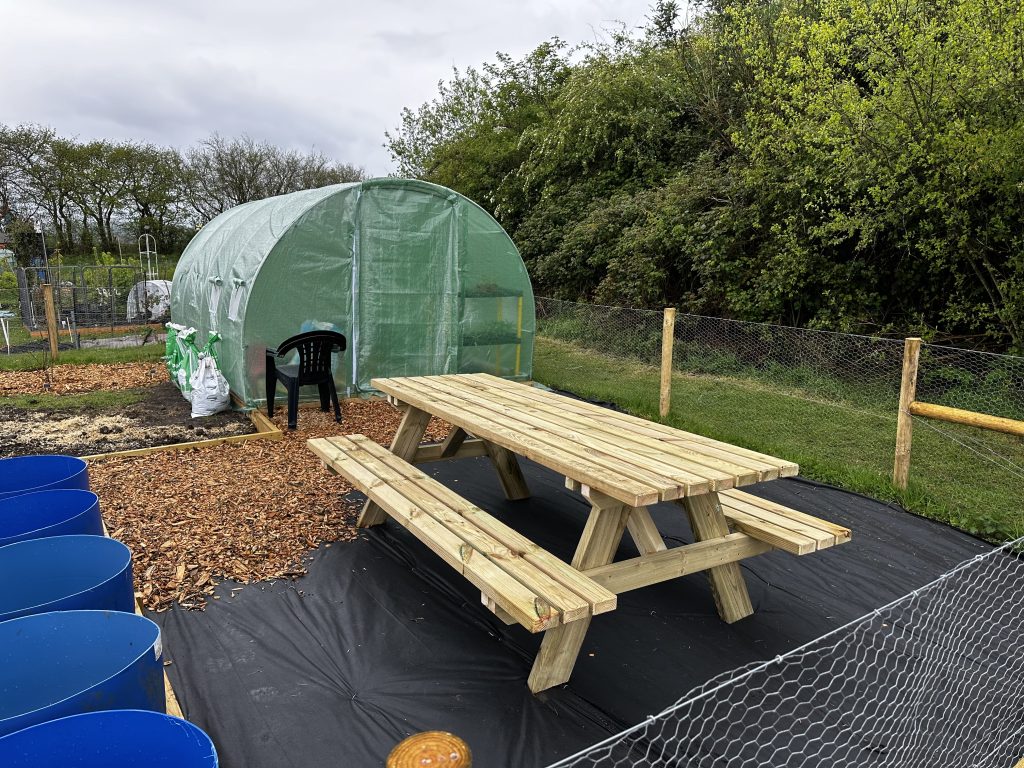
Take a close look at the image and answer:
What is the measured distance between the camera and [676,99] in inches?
459

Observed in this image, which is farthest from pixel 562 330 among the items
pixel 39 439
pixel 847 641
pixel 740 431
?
pixel 847 641

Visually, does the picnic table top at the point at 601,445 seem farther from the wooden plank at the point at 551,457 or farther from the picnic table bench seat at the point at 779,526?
the picnic table bench seat at the point at 779,526

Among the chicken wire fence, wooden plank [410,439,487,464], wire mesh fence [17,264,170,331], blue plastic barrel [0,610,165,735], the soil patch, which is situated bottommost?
the chicken wire fence

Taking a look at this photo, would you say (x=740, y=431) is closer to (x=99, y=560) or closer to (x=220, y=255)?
(x=99, y=560)

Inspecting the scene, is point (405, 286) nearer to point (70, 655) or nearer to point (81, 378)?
point (81, 378)

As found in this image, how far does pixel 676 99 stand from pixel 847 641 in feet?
35.3

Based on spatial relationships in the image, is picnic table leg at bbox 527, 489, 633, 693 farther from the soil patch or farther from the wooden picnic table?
the soil patch

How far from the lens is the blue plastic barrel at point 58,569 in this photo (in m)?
2.08

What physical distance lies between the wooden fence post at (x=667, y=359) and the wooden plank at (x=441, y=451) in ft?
9.62

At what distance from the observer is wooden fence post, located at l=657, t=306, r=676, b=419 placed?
679 cm

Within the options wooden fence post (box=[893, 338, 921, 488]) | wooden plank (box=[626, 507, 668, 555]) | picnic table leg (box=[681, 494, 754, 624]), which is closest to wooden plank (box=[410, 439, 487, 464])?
wooden plank (box=[626, 507, 668, 555])

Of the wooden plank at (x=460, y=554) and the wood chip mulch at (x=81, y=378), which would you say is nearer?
the wooden plank at (x=460, y=554)

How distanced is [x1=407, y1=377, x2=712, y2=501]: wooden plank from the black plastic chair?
91.2 inches

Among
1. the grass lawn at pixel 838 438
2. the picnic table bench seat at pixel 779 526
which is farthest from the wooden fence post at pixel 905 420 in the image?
the picnic table bench seat at pixel 779 526
